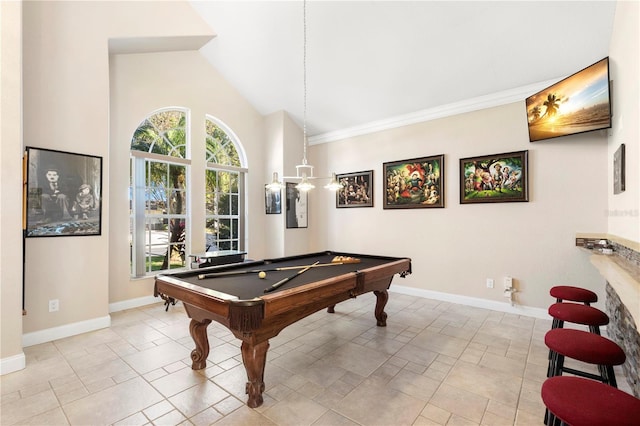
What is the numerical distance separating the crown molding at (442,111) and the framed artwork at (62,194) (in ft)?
13.5

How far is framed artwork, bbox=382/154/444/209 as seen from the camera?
191 inches

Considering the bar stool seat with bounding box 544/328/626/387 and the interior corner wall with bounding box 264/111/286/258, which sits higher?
the interior corner wall with bounding box 264/111/286/258

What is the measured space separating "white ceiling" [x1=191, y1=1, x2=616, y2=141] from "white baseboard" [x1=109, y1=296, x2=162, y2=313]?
4.06m

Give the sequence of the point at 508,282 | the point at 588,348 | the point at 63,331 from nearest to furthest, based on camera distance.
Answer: the point at 588,348
the point at 63,331
the point at 508,282

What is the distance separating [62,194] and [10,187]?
682mm

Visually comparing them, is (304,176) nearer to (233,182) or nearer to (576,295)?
(576,295)

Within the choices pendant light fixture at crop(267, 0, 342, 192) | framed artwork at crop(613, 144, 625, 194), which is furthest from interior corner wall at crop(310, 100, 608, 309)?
pendant light fixture at crop(267, 0, 342, 192)

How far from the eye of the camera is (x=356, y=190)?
5.88 metres

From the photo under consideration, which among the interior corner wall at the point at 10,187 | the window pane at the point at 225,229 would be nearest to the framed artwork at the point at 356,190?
the window pane at the point at 225,229

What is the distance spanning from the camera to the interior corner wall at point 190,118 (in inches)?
170

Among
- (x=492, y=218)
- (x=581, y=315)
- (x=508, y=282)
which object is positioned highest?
(x=492, y=218)

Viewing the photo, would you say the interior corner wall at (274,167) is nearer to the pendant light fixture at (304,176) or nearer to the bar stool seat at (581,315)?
the pendant light fixture at (304,176)

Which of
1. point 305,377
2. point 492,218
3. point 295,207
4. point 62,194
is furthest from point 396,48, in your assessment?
point 62,194

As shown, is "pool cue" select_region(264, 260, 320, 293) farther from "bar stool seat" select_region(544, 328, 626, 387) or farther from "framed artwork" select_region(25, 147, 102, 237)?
"framed artwork" select_region(25, 147, 102, 237)
